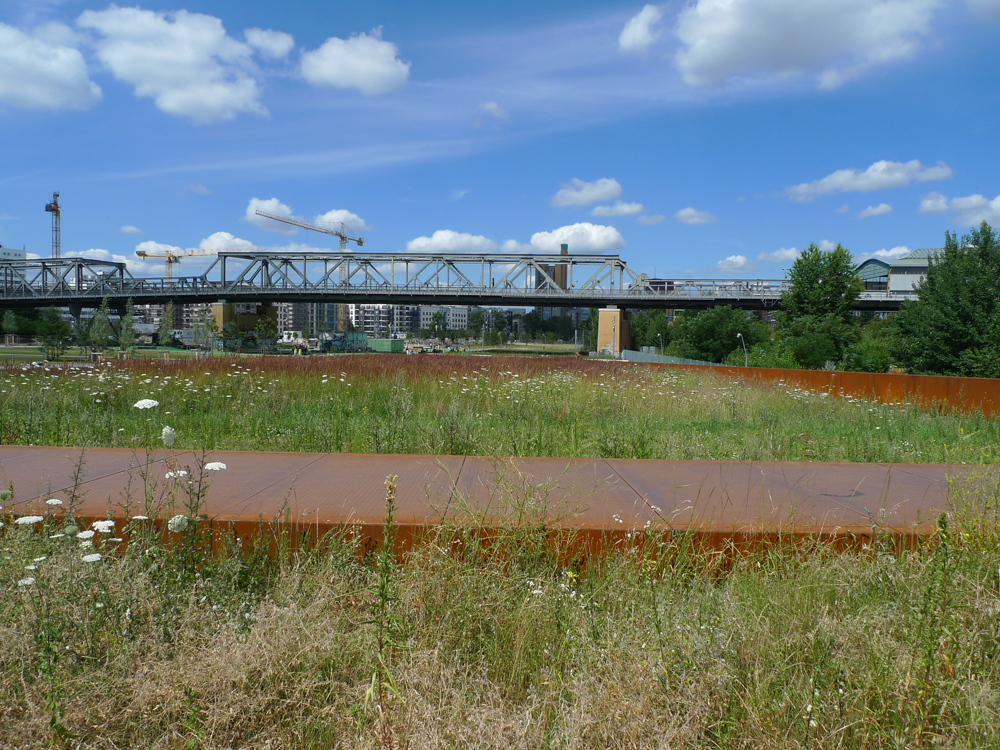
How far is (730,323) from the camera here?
56.1m

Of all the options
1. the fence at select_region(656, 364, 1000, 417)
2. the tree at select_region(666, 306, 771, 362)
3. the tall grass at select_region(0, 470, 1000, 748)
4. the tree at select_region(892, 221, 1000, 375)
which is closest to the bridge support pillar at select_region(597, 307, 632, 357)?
the tree at select_region(666, 306, 771, 362)

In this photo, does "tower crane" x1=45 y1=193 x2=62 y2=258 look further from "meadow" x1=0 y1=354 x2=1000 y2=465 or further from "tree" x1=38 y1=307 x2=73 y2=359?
"meadow" x1=0 y1=354 x2=1000 y2=465

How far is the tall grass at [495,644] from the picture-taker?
7.31 feet

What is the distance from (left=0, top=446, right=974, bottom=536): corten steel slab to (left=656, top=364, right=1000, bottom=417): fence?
8.95 meters

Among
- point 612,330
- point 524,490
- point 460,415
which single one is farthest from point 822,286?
point 524,490

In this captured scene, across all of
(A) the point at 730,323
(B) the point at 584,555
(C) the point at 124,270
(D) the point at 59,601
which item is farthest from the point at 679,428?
(C) the point at 124,270

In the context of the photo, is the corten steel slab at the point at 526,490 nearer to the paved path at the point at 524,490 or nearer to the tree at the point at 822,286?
the paved path at the point at 524,490

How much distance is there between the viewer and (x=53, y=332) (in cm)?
7869

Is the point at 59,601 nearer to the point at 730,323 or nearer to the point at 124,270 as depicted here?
the point at 730,323

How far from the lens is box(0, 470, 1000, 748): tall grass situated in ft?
7.31

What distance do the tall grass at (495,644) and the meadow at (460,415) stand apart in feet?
7.59

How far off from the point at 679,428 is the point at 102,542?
8.08 meters

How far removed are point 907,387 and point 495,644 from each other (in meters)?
15.2

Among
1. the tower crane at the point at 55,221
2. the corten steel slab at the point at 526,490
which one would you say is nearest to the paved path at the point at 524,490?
the corten steel slab at the point at 526,490
